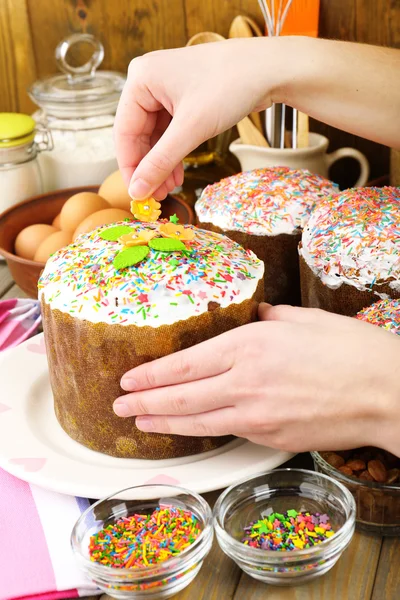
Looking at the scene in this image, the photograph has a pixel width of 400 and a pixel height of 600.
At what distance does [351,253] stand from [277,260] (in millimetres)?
233

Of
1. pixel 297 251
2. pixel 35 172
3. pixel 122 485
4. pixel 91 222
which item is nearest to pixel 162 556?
pixel 122 485

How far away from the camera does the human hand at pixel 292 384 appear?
36.2 inches

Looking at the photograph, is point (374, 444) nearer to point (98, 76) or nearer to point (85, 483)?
point (85, 483)

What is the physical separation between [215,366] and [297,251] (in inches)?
21.1

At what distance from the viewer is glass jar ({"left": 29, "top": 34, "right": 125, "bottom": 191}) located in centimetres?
200

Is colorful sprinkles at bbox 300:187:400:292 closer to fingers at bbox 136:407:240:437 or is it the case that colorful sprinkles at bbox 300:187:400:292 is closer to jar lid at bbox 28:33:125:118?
fingers at bbox 136:407:240:437

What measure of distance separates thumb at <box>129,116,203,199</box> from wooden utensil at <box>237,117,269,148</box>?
27.1 inches

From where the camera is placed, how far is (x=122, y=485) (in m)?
1.05

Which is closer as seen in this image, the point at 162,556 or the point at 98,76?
the point at 162,556

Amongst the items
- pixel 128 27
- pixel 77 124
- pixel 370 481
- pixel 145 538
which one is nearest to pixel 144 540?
pixel 145 538

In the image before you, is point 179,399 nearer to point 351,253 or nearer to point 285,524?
point 285,524

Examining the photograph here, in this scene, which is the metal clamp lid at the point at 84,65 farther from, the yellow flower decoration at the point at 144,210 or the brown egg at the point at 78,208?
the yellow flower decoration at the point at 144,210

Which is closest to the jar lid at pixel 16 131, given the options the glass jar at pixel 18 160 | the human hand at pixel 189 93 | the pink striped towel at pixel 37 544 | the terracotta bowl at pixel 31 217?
the glass jar at pixel 18 160

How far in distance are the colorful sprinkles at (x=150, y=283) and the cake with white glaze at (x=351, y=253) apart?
164mm
